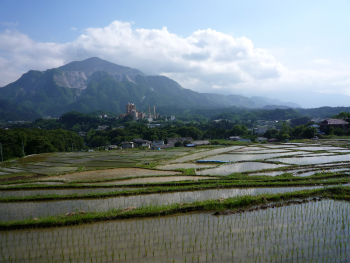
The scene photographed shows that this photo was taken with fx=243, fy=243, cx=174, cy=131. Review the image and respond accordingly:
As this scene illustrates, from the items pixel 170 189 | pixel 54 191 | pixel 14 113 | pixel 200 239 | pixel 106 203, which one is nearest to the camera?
pixel 200 239

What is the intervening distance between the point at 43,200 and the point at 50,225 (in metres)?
3.59

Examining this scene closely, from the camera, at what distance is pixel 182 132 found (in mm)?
62312

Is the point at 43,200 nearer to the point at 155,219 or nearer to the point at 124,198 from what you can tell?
the point at 124,198

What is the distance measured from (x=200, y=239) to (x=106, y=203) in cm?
510

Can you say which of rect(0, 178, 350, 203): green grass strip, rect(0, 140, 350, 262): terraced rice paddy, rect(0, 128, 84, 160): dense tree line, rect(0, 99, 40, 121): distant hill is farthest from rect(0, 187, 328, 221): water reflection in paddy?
rect(0, 99, 40, 121): distant hill

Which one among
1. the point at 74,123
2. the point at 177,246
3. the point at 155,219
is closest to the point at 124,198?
the point at 155,219

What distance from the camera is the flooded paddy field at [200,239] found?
19.3ft

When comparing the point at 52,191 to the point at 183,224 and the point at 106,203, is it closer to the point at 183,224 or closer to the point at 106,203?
the point at 106,203

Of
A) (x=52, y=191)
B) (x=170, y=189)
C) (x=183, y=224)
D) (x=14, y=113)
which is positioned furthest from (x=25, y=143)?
(x=14, y=113)

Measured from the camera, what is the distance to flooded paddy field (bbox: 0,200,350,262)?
19.3ft

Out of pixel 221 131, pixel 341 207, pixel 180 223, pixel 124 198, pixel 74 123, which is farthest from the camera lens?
pixel 74 123

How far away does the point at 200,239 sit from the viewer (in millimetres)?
6707

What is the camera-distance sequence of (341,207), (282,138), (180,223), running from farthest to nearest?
1. (282,138)
2. (341,207)
3. (180,223)

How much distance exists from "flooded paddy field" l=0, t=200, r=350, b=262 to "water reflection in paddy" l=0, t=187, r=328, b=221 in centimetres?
170
